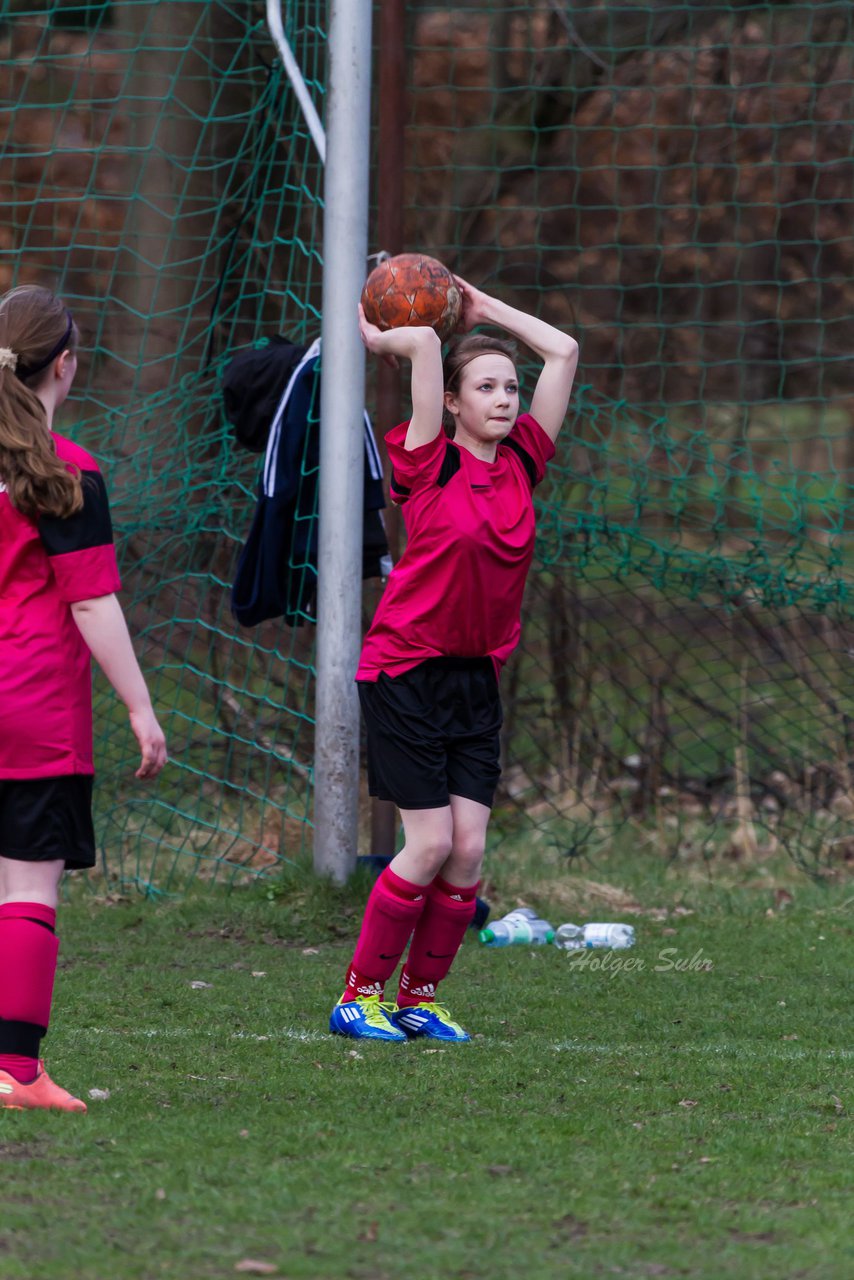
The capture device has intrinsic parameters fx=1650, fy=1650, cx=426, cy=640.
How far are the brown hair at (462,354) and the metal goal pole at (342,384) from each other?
119 centimetres

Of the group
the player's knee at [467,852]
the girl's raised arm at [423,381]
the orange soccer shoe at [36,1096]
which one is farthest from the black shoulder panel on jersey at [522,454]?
the orange soccer shoe at [36,1096]

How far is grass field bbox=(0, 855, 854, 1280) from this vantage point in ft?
8.18

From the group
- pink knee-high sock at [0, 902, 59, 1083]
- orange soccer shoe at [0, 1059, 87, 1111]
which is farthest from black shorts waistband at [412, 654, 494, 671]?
orange soccer shoe at [0, 1059, 87, 1111]

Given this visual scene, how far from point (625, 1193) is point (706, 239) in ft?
28.9

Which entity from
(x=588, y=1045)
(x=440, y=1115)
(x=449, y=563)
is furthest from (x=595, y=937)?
(x=440, y=1115)

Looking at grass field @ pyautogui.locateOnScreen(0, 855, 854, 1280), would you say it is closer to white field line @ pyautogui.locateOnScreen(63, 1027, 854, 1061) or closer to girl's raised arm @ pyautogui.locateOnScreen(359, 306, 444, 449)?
white field line @ pyautogui.locateOnScreen(63, 1027, 854, 1061)

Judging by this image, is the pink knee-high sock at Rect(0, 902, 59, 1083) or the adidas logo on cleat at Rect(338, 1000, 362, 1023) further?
the adidas logo on cleat at Rect(338, 1000, 362, 1023)

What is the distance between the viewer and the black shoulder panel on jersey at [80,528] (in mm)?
3104

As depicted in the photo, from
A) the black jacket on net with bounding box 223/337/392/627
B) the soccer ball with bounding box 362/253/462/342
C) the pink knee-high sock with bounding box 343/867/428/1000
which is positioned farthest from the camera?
the black jacket on net with bounding box 223/337/392/627

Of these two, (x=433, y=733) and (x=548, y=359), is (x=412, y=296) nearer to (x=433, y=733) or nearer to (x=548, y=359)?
(x=548, y=359)

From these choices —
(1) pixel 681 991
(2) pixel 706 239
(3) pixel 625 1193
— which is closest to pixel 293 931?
(1) pixel 681 991

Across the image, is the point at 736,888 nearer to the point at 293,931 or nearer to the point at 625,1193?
the point at 293,931

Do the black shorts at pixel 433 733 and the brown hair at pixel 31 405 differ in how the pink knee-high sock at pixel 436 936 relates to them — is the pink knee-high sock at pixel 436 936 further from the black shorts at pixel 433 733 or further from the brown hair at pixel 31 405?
the brown hair at pixel 31 405

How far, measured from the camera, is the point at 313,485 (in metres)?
5.52
